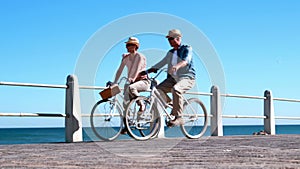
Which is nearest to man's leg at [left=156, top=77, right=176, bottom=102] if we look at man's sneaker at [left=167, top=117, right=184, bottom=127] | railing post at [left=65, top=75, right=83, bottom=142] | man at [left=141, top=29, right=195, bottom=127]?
man at [left=141, top=29, right=195, bottom=127]

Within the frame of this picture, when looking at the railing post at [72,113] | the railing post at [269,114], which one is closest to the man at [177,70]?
the railing post at [72,113]

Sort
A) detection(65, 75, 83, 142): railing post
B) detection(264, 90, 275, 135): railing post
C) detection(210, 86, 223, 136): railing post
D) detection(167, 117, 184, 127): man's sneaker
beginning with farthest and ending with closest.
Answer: detection(264, 90, 275, 135): railing post < detection(210, 86, 223, 136): railing post < detection(65, 75, 83, 142): railing post < detection(167, 117, 184, 127): man's sneaker

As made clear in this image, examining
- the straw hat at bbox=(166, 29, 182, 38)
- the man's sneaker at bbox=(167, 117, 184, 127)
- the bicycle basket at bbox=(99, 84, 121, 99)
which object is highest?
the straw hat at bbox=(166, 29, 182, 38)

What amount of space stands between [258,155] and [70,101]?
176 inches

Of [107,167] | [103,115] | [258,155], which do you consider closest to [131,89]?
[103,115]

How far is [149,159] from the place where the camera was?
5.04m

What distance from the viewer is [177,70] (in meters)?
8.61

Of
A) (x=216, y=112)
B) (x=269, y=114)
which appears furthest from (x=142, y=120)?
(x=269, y=114)

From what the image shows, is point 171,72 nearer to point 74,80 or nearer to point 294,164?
point 74,80

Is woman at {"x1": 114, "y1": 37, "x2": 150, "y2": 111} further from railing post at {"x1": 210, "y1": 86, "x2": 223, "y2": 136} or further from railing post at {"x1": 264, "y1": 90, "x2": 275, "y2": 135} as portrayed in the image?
railing post at {"x1": 264, "y1": 90, "x2": 275, "y2": 135}

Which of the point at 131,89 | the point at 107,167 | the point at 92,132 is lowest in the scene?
the point at 107,167

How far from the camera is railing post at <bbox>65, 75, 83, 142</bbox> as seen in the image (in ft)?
30.0

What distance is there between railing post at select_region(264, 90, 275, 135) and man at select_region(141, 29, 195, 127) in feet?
16.2

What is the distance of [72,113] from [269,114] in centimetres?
575
